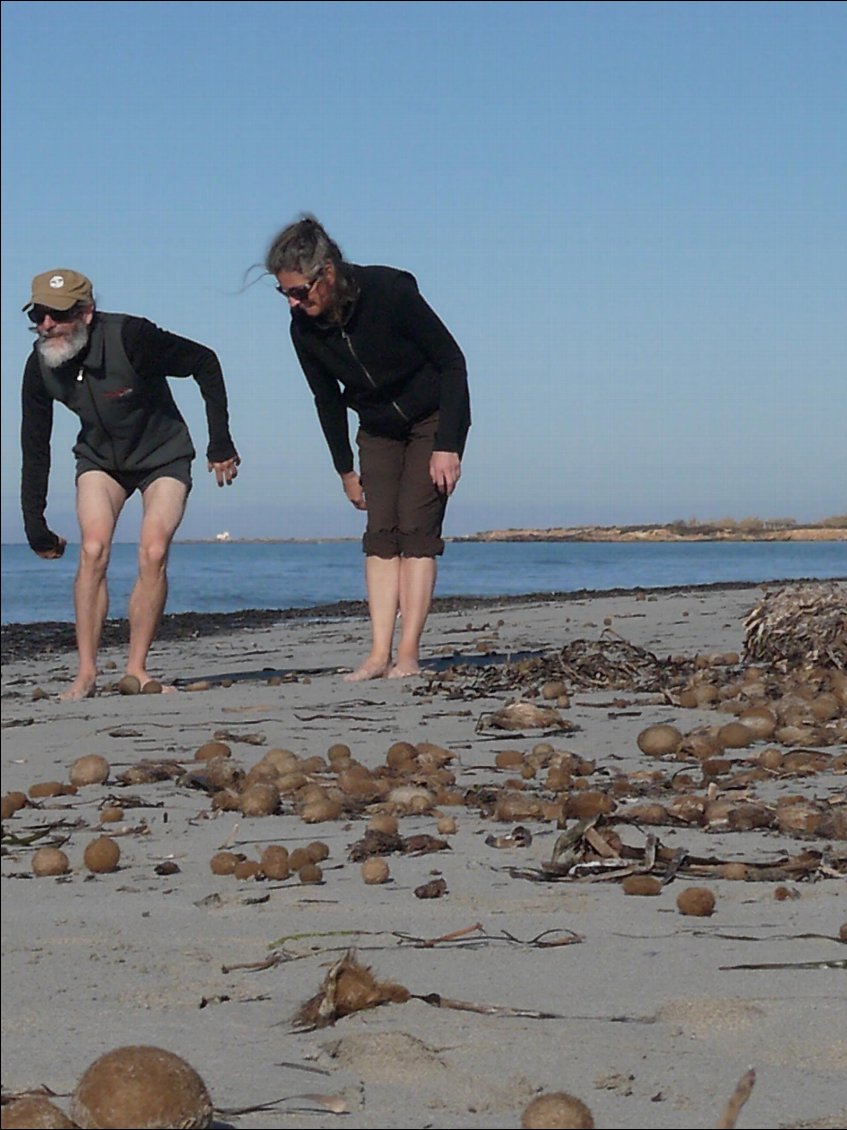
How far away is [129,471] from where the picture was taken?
1041 mm

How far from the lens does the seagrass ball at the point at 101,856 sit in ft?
3.02

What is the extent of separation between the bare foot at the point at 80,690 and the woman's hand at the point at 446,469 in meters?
1.02

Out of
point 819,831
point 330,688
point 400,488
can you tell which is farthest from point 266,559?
point 400,488

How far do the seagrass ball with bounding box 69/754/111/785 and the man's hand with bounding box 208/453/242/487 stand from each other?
0.20 metres

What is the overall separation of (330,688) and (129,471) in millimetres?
1110

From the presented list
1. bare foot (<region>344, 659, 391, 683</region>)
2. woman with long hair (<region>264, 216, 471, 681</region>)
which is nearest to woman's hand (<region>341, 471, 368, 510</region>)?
woman with long hair (<region>264, 216, 471, 681</region>)

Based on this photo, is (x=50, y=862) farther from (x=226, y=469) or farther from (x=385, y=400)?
(x=385, y=400)

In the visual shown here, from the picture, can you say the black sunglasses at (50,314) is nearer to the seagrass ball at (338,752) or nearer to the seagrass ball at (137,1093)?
the seagrass ball at (137,1093)

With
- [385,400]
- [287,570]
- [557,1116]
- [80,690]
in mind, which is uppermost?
[385,400]

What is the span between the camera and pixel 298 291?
41.1 inches

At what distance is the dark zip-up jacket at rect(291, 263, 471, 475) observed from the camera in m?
A: 1.17

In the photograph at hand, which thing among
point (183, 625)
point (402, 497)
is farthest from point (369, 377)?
point (183, 625)

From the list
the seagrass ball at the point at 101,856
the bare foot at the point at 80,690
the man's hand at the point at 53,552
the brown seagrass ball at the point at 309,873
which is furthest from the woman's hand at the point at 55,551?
the brown seagrass ball at the point at 309,873

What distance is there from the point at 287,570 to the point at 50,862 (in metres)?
0.74
